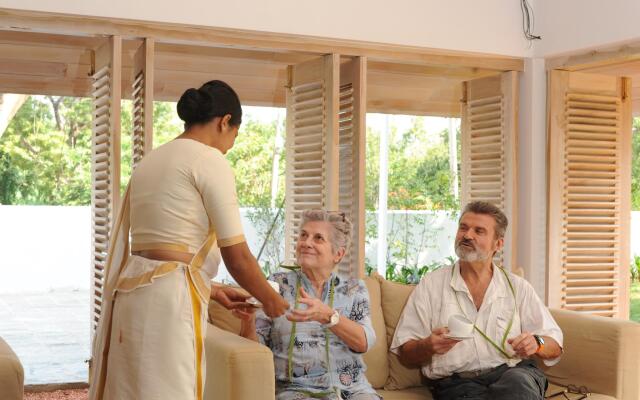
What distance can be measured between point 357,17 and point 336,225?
71.1 inches

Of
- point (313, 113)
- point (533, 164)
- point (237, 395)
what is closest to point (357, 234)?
point (313, 113)

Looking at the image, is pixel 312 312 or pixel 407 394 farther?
pixel 407 394

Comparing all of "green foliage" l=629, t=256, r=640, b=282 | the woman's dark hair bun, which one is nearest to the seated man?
the woman's dark hair bun

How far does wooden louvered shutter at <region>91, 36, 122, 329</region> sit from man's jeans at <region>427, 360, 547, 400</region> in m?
1.75

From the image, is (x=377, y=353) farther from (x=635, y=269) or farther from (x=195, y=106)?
(x=635, y=269)

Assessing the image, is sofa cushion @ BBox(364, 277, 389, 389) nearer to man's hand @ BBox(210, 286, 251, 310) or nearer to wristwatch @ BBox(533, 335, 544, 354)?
wristwatch @ BBox(533, 335, 544, 354)

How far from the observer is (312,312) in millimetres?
2812

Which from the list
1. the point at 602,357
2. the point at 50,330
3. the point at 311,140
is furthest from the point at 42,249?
the point at 602,357

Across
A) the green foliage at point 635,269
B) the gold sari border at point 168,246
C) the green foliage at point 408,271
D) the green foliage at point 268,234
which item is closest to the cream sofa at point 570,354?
the gold sari border at point 168,246

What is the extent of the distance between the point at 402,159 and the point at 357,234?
2434 mm

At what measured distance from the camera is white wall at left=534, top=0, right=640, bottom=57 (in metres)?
4.49

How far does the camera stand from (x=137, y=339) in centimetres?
247

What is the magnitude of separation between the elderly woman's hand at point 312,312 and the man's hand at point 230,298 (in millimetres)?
158

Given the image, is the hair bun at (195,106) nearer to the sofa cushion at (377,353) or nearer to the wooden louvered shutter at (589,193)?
the sofa cushion at (377,353)
